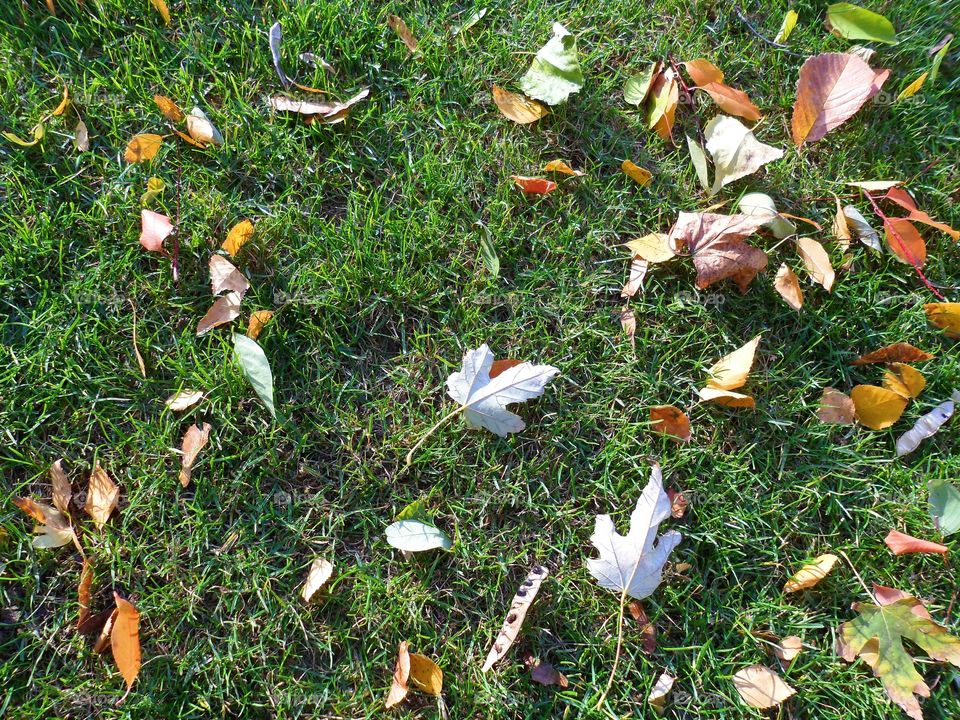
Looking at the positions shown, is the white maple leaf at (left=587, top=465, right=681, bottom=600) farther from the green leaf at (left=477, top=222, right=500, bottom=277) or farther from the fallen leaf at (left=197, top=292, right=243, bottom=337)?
the fallen leaf at (left=197, top=292, right=243, bottom=337)

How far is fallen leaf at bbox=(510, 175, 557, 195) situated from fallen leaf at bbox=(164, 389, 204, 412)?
42.9 inches

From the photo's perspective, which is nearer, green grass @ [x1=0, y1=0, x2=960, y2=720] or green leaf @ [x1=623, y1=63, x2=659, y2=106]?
green grass @ [x1=0, y1=0, x2=960, y2=720]

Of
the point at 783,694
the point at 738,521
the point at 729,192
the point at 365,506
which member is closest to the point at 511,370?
the point at 365,506

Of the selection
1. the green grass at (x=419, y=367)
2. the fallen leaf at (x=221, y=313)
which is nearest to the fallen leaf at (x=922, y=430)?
the green grass at (x=419, y=367)

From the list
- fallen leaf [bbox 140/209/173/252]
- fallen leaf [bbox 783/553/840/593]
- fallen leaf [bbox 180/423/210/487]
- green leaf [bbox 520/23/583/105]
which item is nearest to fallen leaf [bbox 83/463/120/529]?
fallen leaf [bbox 180/423/210/487]

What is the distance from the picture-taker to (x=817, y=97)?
2195mm

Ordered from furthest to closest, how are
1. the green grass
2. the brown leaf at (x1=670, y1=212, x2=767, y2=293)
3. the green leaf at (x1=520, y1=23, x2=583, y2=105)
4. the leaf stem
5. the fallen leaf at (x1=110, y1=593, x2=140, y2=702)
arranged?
1. the green leaf at (x1=520, y1=23, x2=583, y2=105)
2. the brown leaf at (x1=670, y1=212, x2=767, y2=293)
3. the leaf stem
4. the green grass
5. the fallen leaf at (x1=110, y1=593, x2=140, y2=702)

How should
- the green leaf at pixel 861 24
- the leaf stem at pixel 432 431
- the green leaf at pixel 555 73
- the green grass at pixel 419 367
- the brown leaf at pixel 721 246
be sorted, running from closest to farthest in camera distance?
the green grass at pixel 419 367, the leaf stem at pixel 432 431, the brown leaf at pixel 721 246, the green leaf at pixel 555 73, the green leaf at pixel 861 24

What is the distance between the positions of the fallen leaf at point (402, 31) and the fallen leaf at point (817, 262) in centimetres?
134

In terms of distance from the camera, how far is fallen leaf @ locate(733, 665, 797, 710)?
1.80 m

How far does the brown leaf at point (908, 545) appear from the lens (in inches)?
74.9

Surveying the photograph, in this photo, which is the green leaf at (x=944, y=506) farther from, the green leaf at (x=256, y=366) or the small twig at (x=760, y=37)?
the green leaf at (x=256, y=366)

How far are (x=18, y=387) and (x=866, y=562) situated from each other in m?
2.35

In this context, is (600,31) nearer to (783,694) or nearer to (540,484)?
(540,484)
